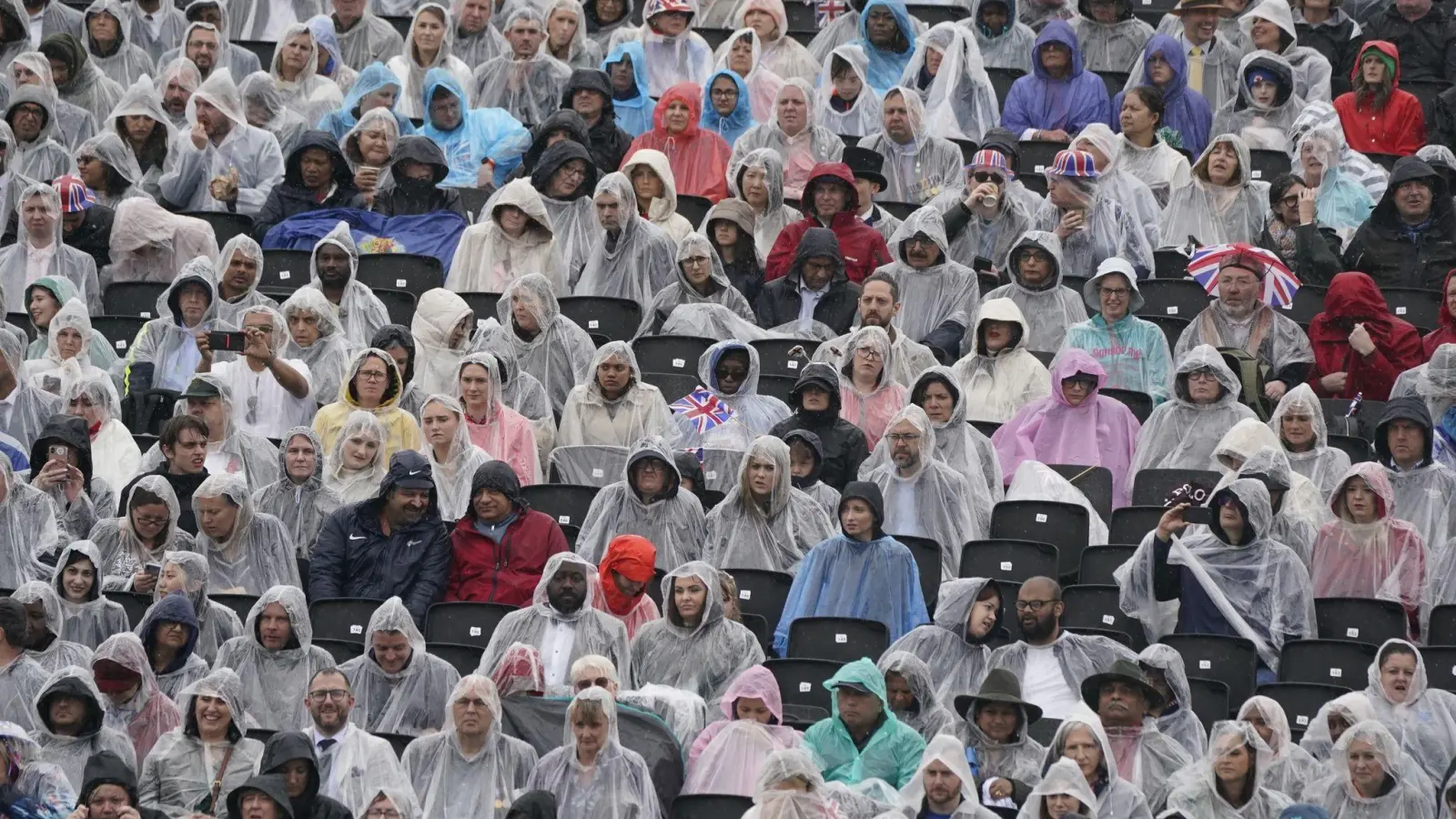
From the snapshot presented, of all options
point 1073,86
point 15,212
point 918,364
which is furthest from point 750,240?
point 15,212

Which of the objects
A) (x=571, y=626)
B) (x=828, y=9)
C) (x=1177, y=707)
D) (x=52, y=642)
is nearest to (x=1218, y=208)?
(x=828, y=9)

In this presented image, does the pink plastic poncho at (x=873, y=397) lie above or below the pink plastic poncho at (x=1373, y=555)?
below

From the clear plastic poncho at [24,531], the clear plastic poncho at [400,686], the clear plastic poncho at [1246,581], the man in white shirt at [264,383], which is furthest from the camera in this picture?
the man in white shirt at [264,383]

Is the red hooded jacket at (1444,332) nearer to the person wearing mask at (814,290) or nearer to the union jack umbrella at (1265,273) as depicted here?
the union jack umbrella at (1265,273)

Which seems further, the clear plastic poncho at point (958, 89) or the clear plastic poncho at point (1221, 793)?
the clear plastic poncho at point (958, 89)

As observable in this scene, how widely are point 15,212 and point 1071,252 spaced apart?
554cm

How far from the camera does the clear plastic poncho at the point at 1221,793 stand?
12.6m

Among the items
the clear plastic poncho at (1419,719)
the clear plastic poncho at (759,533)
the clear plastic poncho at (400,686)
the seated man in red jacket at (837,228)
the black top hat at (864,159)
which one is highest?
the clear plastic poncho at (1419,719)

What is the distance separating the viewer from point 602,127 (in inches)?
726

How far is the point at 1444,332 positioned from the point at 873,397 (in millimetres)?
2809

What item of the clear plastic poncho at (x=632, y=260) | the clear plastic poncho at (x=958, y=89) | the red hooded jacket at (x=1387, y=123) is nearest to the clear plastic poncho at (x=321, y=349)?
the clear plastic poncho at (x=632, y=260)

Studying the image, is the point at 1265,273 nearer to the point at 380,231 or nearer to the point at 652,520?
the point at 652,520

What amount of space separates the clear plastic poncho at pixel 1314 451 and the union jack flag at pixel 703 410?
252 cm

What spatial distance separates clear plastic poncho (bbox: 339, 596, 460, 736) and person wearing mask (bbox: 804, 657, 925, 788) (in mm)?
1589
